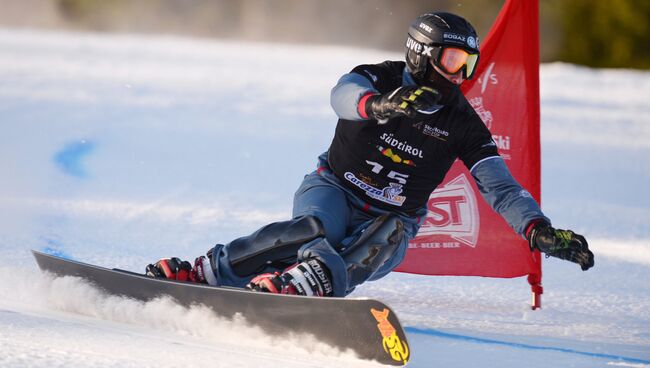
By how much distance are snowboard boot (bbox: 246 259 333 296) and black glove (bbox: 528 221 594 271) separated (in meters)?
0.90

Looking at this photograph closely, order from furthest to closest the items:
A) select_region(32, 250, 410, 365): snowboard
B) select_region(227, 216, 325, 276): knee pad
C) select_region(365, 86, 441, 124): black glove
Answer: select_region(227, 216, 325, 276): knee pad
select_region(365, 86, 441, 124): black glove
select_region(32, 250, 410, 365): snowboard

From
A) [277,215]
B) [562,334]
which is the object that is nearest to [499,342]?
[562,334]

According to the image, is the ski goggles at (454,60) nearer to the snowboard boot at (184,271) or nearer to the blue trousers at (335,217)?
the blue trousers at (335,217)

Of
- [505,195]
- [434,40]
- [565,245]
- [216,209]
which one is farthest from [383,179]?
[216,209]

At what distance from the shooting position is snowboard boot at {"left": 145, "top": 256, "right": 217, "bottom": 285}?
454 centimetres

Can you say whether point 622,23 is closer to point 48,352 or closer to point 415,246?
point 415,246

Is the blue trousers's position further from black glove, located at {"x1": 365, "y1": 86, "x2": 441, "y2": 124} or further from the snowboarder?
black glove, located at {"x1": 365, "y1": 86, "x2": 441, "y2": 124}

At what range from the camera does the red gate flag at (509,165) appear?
18.2 ft

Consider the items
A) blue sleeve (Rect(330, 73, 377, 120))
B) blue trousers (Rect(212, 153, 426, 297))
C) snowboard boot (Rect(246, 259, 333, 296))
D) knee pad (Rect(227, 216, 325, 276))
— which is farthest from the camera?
blue trousers (Rect(212, 153, 426, 297))

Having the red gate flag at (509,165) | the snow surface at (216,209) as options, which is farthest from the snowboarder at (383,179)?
the red gate flag at (509,165)

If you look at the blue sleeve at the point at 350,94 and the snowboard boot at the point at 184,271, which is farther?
the snowboard boot at the point at 184,271

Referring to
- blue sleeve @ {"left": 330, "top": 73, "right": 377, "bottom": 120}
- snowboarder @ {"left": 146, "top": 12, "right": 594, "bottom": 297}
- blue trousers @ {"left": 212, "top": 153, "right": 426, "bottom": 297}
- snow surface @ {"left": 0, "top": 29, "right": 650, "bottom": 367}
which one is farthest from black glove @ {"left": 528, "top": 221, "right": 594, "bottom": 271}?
blue sleeve @ {"left": 330, "top": 73, "right": 377, "bottom": 120}

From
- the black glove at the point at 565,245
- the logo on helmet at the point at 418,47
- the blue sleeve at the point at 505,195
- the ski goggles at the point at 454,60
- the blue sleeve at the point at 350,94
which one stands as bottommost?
the black glove at the point at 565,245

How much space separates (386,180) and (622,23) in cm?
2362
